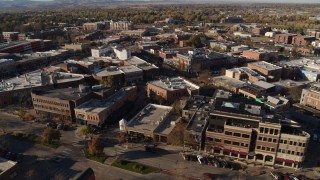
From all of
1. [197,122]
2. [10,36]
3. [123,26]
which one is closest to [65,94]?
[197,122]

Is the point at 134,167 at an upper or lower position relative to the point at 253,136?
lower

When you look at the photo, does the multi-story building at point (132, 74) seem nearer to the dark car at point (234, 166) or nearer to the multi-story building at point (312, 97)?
the multi-story building at point (312, 97)

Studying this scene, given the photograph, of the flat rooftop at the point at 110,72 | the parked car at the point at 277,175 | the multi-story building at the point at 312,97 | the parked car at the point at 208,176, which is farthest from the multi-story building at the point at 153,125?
the multi-story building at the point at 312,97

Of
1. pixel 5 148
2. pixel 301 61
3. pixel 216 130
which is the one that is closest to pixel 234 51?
pixel 301 61

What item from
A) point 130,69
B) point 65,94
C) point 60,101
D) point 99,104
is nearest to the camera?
point 60,101

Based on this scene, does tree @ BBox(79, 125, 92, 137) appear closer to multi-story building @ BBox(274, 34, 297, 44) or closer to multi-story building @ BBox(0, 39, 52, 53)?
multi-story building @ BBox(0, 39, 52, 53)

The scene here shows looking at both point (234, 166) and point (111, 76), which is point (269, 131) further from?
point (111, 76)

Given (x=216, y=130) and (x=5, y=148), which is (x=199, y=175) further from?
(x=5, y=148)
